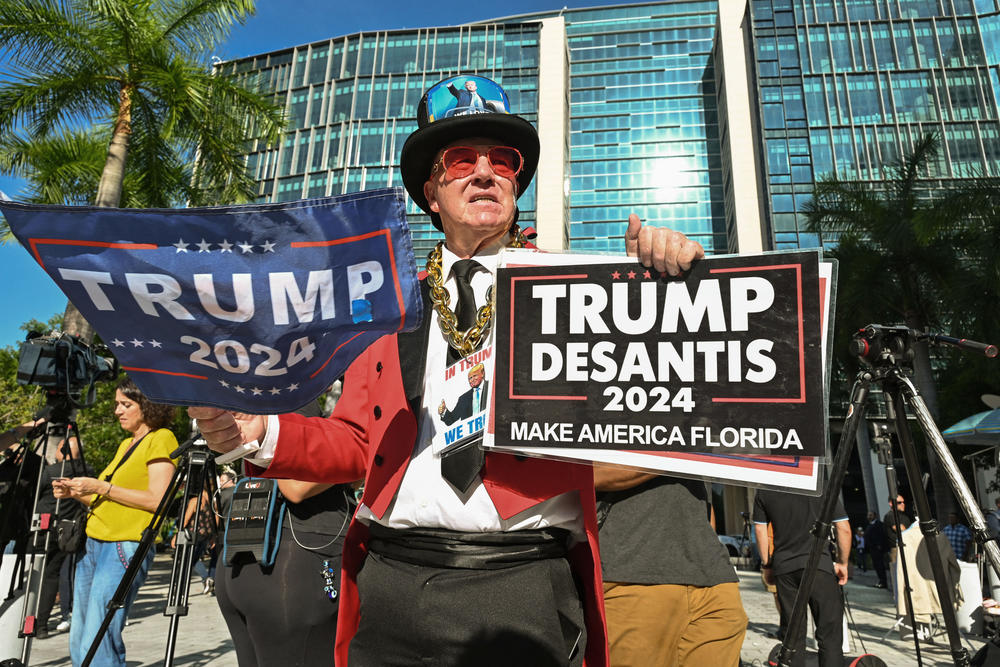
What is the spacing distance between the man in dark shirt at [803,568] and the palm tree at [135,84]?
365 inches

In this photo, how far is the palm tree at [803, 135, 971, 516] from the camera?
15.8 m

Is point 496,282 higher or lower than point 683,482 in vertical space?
higher

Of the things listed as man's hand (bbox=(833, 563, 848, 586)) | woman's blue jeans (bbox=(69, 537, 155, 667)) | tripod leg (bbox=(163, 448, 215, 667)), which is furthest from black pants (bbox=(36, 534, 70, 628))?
man's hand (bbox=(833, 563, 848, 586))

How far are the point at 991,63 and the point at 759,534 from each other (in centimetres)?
5791

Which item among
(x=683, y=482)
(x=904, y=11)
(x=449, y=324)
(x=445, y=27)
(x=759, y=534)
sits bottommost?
(x=759, y=534)

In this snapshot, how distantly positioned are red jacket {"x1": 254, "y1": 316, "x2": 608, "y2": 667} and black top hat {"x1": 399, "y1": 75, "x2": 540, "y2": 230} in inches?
24.1

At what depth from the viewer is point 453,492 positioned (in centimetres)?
165

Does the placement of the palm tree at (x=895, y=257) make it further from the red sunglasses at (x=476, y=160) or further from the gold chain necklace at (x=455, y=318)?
the gold chain necklace at (x=455, y=318)

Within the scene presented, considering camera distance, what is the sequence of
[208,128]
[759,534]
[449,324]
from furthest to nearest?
[208,128] < [759,534] < [449,324]

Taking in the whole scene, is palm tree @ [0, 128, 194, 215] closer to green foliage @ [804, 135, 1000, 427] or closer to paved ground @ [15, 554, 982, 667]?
paved ground @ [15, 554, 982, 667]

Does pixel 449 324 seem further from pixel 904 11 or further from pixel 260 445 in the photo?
pixel 904 11

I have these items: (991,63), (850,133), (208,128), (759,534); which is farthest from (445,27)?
(759,534)

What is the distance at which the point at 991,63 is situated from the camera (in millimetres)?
47344

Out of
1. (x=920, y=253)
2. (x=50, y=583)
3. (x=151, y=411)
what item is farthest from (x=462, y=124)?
(x=920, y=253)
